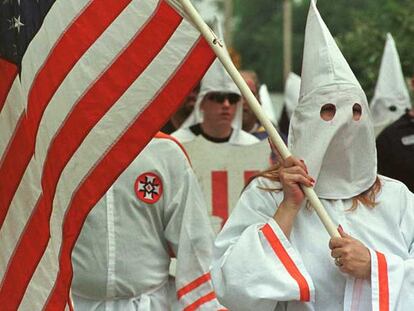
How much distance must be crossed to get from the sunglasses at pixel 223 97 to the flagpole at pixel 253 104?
13.6 feet

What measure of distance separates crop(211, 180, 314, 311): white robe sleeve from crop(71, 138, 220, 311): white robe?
1.40 m

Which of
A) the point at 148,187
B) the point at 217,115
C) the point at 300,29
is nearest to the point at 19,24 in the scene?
the point at 148,187

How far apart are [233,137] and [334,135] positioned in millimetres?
4226

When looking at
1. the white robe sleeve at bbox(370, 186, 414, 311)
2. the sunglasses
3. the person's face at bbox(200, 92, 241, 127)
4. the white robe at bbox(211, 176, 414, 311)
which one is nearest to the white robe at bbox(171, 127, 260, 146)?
the person's face at bbox(200, 92, 241, 127)

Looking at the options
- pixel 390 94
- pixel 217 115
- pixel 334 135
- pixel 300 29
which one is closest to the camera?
pixel 334 135

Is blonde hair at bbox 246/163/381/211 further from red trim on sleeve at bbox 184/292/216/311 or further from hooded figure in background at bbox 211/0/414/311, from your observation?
red trim on sleeve at bbox 184/292/216/311

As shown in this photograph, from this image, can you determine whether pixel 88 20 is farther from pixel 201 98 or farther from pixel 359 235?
pixel 201 98

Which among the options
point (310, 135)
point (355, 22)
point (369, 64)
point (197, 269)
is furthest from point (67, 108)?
point (355, 22)

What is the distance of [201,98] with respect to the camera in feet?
33.3

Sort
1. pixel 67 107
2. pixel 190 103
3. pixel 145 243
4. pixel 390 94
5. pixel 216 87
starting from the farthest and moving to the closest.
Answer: pixel 390 94 < pixel 190 103 < pixel 216 87 < pixel 145 243 < pixel 67 107

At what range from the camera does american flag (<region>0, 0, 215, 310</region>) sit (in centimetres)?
589

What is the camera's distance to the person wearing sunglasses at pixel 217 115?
9.91 m

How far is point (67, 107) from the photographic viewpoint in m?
5.93

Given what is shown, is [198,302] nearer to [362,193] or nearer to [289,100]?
[362,193]
